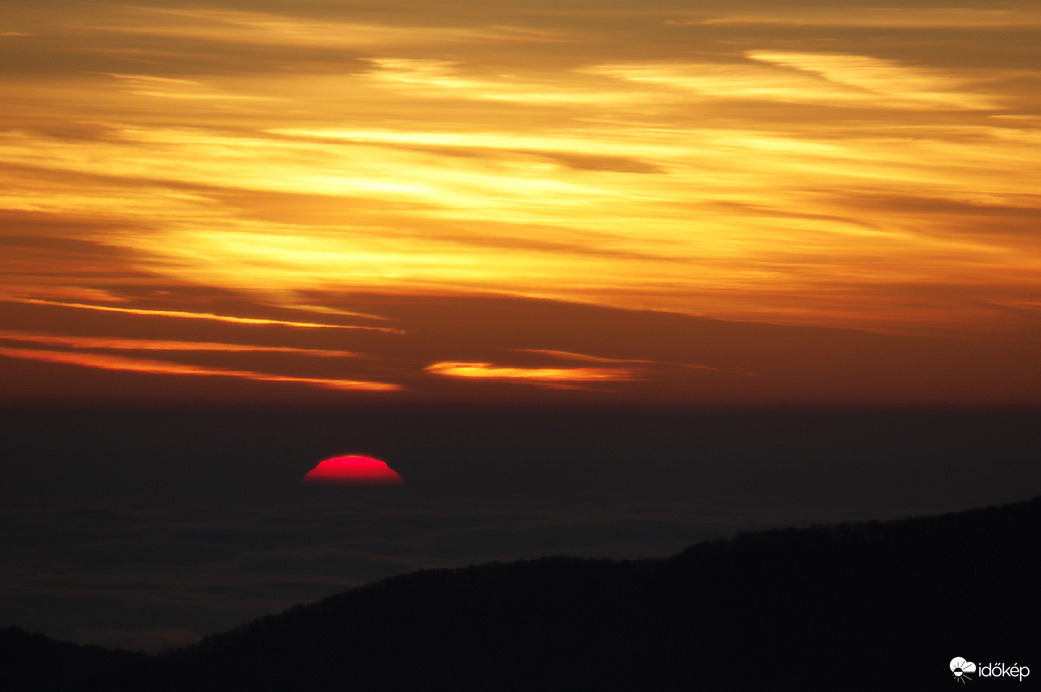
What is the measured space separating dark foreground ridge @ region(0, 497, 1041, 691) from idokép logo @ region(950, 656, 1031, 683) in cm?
16

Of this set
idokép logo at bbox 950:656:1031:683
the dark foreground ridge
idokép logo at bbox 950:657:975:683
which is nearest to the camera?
idokép logo at bbox 950:656:1031:683

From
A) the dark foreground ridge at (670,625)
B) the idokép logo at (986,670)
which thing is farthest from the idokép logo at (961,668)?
the dark foreground ridge at (670,625)

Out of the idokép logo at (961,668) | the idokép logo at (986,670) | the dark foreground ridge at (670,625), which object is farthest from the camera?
the dark foreground ridge at (670,625)

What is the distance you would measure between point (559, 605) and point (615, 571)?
57.8 inches

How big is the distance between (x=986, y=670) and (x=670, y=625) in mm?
4543

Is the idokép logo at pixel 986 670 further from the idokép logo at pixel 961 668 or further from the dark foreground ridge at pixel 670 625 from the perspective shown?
the dark foreground ridge at pixel 670 625

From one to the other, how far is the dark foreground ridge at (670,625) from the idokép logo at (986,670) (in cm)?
16

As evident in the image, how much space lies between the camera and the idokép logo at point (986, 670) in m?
13.8

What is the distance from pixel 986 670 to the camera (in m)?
14.0

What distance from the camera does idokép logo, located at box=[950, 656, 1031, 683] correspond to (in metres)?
13.8

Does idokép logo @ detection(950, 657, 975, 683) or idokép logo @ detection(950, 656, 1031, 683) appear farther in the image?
idokép logo @ detection(950, 657, 975, 683)

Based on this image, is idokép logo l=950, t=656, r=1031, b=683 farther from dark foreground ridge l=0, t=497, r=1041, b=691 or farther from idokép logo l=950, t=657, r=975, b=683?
dark foreground ridge l=0, t=497, r=1041, b=691

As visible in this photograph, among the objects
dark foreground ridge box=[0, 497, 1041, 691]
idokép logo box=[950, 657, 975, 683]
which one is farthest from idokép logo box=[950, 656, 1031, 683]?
dark foreground ridge box=[0, 497, 1041, 691]

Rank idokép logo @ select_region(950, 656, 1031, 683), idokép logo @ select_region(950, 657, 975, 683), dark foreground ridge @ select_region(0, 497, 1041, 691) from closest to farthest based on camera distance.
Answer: idokép logo @ select_region(950, 656, 1031, 683) < idokép logo @ select_region(950, 657, 975, 683) < dark foreground ridge @ select_region(0, 497, 1041, 691)
